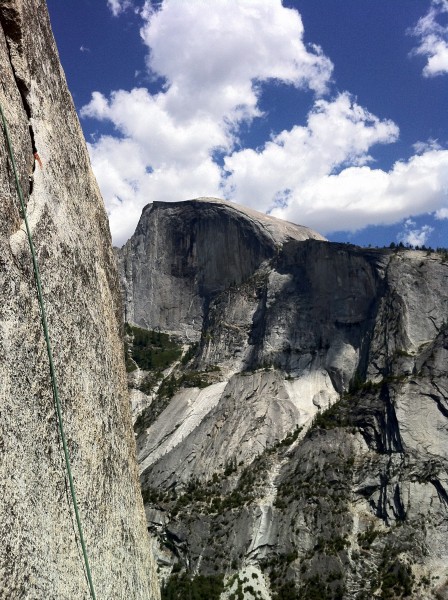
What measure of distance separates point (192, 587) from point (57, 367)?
56694 mm

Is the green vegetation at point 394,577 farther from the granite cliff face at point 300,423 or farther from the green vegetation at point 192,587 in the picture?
the green vegetation at point 192,587

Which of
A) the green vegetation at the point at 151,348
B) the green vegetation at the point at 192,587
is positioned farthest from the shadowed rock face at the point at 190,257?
the green vegetation at the point at 192,587

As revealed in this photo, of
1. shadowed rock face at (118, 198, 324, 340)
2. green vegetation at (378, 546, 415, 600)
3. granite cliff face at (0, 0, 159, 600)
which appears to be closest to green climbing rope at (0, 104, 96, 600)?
granite cliff face at (0, 0, 159, 600)

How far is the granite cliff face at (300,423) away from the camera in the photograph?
2280 inches

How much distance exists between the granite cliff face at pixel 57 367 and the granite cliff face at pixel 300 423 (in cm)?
5016

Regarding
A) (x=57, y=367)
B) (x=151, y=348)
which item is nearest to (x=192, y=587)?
(x=57, y=367)

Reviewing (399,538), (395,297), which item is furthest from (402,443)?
(395,297)

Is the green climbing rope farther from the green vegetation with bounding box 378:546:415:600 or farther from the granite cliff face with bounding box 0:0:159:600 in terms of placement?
the green vegetation with bounding box 378:546:415:600

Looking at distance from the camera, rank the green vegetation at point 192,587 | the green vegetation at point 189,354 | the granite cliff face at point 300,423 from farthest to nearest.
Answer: the green vegetation at point 189,354 → the granite cliff face at point 300,423 → the green vegetation at point 192,587

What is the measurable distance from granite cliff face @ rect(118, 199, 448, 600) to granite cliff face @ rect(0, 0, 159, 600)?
5016 cm

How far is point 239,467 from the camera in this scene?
245 feet

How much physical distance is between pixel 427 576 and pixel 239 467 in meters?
27.2

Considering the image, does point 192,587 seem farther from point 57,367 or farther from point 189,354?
point 189,354

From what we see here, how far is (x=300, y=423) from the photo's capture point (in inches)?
3169
